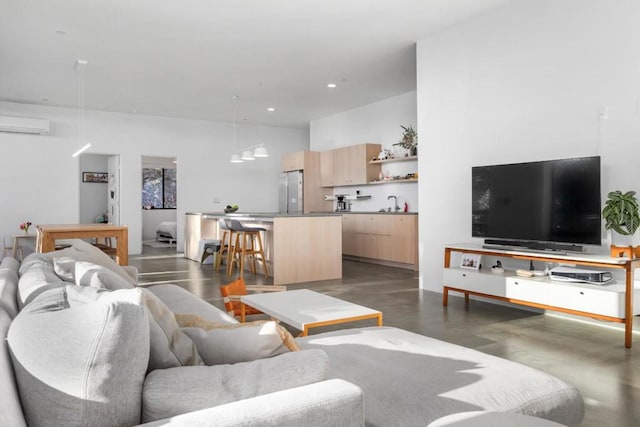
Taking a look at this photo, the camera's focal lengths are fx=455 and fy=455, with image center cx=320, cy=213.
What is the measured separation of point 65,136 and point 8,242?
222 centimetres

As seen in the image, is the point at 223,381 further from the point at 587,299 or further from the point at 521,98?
the point at 521,98

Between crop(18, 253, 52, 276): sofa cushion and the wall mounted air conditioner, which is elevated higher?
the wall mounted air conditioner

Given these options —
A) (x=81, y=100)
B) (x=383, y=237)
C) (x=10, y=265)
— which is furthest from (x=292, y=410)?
(x=81, y=100)

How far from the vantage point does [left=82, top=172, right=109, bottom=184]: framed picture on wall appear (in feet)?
35.9

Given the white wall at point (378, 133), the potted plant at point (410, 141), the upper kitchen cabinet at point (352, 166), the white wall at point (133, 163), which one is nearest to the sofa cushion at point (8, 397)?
the potted plant at point (410, 141)

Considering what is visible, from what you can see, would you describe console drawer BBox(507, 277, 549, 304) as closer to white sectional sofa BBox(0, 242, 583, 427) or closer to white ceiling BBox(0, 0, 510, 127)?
white sectional sofa BBox(0, 242, 583, 427)

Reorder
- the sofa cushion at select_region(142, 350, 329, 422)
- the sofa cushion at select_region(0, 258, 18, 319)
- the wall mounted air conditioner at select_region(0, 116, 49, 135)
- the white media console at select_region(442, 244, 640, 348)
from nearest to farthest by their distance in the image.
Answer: the sofa cushion at select_region(142, 350, 329, 422), the sofa cushion at select_region(0, 258, 18, 319), the white media console at select_region(442, 244, 640, 348), the wall mounted air conditioner at select_region(0, 116, 49, 135)

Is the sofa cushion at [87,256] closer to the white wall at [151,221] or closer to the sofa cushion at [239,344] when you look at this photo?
the sofa cushion at [239,344]

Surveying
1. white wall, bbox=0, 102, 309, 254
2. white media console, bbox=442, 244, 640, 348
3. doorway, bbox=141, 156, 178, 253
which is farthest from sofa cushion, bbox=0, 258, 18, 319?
doorway, bbox=141, 156, 178, 253

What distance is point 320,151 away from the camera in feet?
32.8

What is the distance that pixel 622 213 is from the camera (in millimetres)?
3350

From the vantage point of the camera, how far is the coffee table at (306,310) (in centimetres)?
261

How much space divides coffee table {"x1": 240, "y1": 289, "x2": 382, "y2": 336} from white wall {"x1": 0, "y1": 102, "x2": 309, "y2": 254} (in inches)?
278

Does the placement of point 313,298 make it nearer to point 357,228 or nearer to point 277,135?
point 357,228
